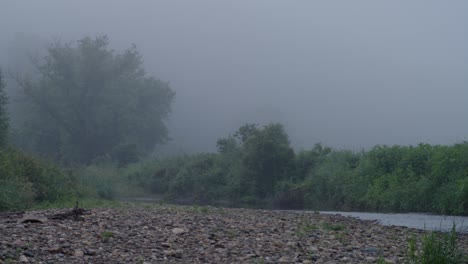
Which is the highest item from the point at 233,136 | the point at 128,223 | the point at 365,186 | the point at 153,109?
the point at 153,109

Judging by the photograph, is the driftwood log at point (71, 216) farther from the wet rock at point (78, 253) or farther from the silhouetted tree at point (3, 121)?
the silhouetted tree at point (3, 121)

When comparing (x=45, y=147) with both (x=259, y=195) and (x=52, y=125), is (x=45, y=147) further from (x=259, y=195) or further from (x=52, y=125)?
(x=259, y=195)

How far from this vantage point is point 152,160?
56312 millimetres

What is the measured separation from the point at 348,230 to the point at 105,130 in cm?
5472

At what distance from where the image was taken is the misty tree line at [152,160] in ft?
85.1

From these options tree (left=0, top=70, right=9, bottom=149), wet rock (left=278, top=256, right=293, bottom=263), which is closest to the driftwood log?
wet rock (left=278, top=256, right=293, bottom=263)

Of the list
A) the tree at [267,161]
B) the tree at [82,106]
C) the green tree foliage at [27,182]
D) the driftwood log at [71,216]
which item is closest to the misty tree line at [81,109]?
the tree at [82,106]

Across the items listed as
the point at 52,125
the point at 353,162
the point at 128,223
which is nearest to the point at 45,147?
the point at 52,125

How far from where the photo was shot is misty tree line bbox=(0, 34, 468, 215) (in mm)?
25938

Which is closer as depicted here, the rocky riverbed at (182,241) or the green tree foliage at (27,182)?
the rocky riverbed at (182,241)

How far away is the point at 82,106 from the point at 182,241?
57.6 meters

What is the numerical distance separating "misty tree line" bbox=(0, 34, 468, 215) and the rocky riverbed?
7.22m

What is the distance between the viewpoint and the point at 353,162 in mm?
36062

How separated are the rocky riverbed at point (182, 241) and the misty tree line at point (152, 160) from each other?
722 centimetres
